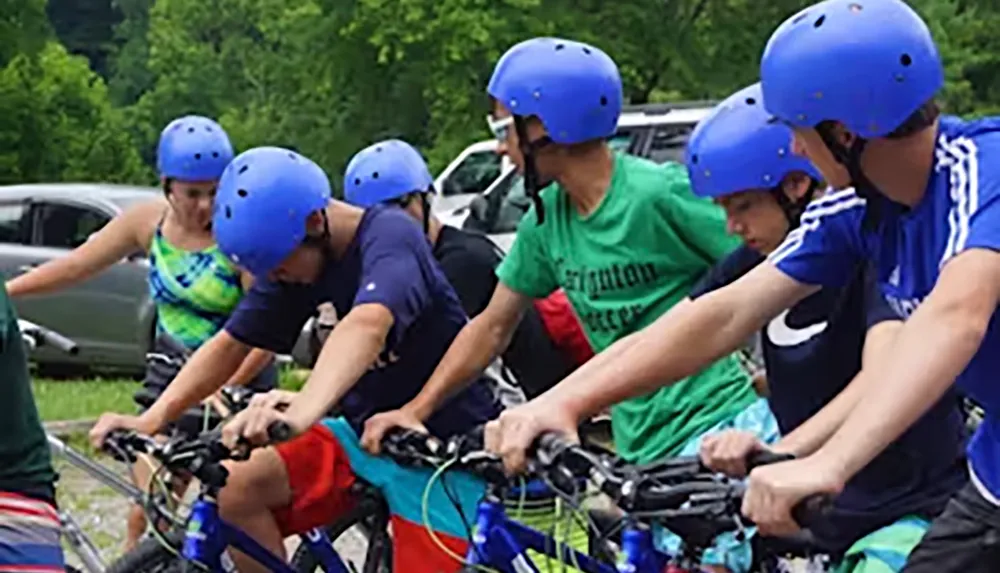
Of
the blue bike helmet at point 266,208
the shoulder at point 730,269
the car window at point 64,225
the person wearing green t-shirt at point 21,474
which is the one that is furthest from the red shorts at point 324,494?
the car window at point 64,225

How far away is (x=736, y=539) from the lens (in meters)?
4.07

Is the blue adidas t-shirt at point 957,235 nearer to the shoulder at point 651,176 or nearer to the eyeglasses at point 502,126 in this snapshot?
the shoulder at point 651,176

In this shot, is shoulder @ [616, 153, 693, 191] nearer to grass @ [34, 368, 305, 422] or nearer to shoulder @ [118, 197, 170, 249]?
shoulder @ [118, 197, 170, 249]

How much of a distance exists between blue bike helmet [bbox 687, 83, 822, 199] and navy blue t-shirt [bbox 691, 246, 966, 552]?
0.42m

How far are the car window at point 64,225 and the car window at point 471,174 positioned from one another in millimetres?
4007

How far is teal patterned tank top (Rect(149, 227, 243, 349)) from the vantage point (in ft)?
22.4

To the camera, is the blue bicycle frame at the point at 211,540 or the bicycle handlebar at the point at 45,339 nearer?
the blue bicycle frame at the point at 211,540

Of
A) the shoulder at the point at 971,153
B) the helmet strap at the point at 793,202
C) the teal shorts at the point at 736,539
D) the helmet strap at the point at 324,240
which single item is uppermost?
the shoulder at the point at 971,153

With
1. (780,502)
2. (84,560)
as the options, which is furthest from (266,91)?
(780,502)

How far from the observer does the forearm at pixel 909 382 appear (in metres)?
3.07

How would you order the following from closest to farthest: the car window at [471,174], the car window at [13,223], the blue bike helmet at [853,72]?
the blue bike helmet at [853,72]
the car window at [13,223]
the car window at [471,174]

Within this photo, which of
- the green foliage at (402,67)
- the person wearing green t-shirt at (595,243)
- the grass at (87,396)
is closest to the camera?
the person wearing green t-shirt at (595,243)

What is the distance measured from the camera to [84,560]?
597cm

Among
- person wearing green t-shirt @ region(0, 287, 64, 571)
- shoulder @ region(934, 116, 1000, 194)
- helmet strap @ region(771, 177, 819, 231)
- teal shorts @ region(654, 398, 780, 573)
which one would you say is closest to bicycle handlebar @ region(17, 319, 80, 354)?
person wearing green t-shirt @ region(0, 287, 64, 571)
